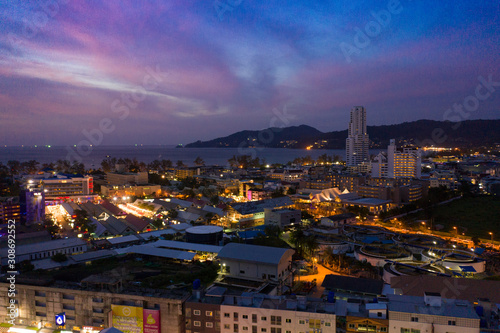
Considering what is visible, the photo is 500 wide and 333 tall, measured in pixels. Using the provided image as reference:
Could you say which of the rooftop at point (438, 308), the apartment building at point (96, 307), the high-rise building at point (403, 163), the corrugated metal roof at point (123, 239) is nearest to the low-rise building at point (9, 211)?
the corrugated metal roof at point (123, 239)

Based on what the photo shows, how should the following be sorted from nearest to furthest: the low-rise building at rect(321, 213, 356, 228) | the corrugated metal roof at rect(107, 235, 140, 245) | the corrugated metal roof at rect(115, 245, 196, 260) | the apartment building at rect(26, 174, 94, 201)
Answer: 1. the corrugated metal roof at rect(115, 245, 196, 260)
2. the corrugated metal roof at rect(107, 235, 140, 245)
3. the low-rise building at rect(321, 213, 356, 228)
4. the apartment building at rect(26, 174, 94, 201)

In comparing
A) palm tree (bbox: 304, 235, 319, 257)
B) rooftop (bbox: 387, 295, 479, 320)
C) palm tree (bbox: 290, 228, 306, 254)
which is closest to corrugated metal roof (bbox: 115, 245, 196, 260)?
palm tree (bbox: 290, 228, 306, 254)

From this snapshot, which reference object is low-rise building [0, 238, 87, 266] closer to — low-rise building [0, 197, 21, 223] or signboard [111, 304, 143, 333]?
low-rise building [0, 197, 21, 223]

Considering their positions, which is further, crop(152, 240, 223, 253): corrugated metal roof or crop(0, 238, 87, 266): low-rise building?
crop(152, 240, 223, 253): corrugated metal roof

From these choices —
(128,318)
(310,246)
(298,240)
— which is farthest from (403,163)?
(128,318)

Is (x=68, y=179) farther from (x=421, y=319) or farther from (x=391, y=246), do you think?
(x=421, y=319)

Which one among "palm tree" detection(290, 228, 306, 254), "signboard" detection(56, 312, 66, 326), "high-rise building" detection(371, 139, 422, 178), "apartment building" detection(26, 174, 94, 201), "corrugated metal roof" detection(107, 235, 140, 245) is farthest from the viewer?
"high-rise building" detection(371, 139, 422, 178)

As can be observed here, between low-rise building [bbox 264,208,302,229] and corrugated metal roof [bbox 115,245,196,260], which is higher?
low-rise building [bbox 264,208,302,229]

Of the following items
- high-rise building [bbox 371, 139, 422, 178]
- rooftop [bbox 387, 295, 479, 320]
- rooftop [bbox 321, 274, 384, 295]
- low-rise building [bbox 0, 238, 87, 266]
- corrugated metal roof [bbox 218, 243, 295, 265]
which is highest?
high-rise building [bbox 371, 139, 422, 178]
